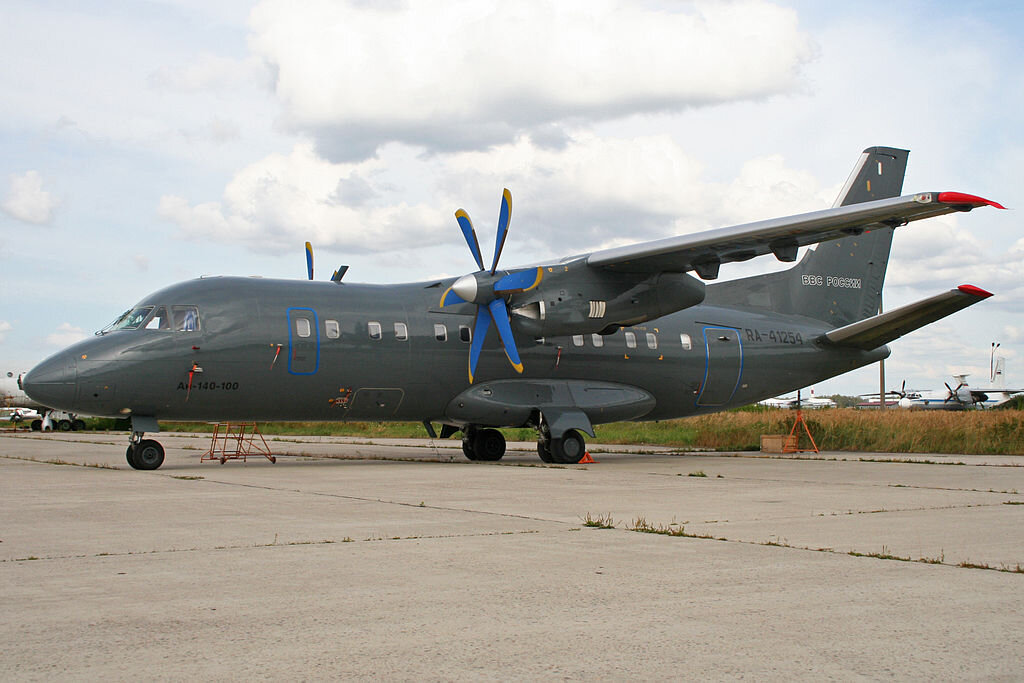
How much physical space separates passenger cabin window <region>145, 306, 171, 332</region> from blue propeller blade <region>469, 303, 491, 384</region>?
6.06 m

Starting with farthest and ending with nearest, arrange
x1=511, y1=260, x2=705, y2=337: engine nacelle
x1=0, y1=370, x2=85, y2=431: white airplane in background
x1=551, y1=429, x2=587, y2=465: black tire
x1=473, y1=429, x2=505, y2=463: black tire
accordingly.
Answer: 1. x1=0, y1=370, x2=85, y2=431: white airplane in background
2. x1=473, y1=429, x2=505, y2=463: black tire
3. x1=551, y1=429, x2=587, y2=465: black tire
4. x1=511, y1=260, x2=705, y2=337: engine nacelle

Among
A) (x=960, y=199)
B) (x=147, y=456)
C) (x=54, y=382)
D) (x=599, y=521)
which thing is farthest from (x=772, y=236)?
(x=54, y=382)

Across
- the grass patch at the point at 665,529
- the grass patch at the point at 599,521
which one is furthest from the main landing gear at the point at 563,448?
the grass patch at the point at 665,529

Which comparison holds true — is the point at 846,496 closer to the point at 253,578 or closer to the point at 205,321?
the point at 253,578

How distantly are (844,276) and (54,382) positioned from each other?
1998 centimetres

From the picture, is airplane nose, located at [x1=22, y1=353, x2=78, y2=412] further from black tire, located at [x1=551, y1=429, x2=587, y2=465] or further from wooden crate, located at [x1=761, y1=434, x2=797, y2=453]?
wooden crate, located at [x1=761, y1=434, x2=797, y2=453]

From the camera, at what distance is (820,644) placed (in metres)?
4.77

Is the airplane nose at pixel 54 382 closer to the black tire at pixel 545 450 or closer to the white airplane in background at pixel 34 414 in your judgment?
the black tire at pixel 545 450

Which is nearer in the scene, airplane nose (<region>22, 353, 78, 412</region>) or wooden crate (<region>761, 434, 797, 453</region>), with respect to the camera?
airplane nose (<region>22, 353, 78, 412</region>)

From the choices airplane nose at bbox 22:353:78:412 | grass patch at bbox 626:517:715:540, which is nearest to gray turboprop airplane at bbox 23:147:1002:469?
airplane nose at bbox 22:353:78:412

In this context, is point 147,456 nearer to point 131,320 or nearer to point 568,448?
point 131,320

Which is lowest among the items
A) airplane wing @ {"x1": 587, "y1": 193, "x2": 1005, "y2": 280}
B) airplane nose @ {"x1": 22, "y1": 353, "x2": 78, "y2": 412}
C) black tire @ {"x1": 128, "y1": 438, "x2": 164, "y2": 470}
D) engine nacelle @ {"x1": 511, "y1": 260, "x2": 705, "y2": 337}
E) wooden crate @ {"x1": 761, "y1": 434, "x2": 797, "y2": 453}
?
black tire @ {"x1": 128, "y1": 438, "x2": 164, "y2": 470}

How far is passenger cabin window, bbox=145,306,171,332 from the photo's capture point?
17469 millimetres

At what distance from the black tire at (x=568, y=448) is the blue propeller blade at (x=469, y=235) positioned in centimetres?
416
